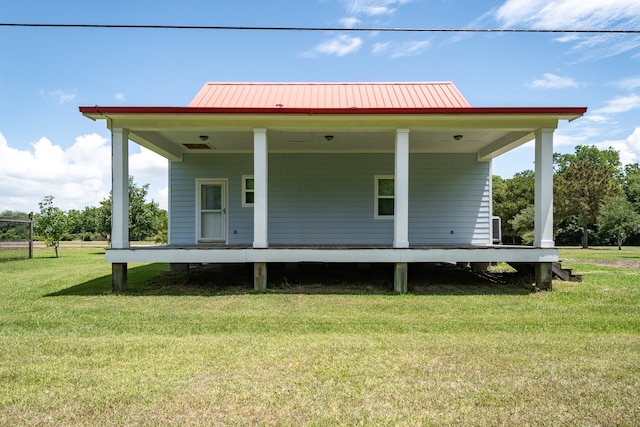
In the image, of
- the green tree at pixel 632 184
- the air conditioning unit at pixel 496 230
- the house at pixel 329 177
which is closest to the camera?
the house at pixel 329 177

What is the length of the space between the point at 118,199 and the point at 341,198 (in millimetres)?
5880

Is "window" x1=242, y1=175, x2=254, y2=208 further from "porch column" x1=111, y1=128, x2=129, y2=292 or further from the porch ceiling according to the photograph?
"porch column" x1=111, y1=128, x2=129, y2=292

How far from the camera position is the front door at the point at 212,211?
41.5 ft

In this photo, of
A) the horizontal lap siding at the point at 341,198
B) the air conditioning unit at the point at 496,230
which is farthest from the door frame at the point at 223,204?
the air conditioning unit at the point at 496,230

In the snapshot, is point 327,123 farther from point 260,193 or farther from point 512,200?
point 512,200

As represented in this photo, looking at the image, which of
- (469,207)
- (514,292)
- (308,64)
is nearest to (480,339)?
(514,292)

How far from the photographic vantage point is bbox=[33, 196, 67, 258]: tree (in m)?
21.3

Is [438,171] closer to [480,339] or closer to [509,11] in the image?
[509,11]

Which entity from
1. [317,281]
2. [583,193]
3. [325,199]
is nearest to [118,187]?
[317,281]

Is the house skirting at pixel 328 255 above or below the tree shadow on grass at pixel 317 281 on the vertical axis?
above

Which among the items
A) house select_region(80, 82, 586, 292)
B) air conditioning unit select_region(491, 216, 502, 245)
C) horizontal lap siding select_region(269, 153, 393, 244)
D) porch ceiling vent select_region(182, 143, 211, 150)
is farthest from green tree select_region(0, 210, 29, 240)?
air conditioning unit select_region(491, 216, 502, 245)

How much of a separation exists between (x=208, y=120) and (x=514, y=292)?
7.51m

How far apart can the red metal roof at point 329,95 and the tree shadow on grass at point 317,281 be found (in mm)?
4705

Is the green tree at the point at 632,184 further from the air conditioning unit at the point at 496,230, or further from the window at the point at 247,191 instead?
the window at the point at 247,191
